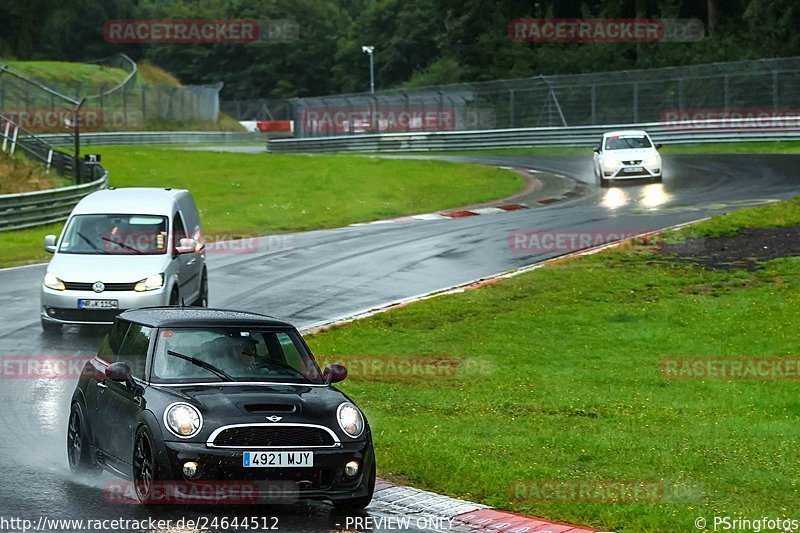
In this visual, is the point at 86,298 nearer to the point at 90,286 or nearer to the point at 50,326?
the point at 90,286

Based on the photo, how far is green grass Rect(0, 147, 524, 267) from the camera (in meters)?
33.6

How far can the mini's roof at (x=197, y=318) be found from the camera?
9.47m

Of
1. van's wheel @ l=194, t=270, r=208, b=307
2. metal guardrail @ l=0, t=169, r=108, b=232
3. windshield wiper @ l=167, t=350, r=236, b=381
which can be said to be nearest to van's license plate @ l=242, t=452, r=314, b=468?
windshield wiper @ l=167, t=350, r=236, b=381

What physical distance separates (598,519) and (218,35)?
117 meters

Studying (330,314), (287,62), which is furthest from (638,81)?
(287,62)

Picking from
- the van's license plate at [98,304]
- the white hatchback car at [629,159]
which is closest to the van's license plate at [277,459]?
the van's license plate at [98,304]

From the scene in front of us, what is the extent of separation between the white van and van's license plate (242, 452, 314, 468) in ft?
28.4

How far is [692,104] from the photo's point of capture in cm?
5056

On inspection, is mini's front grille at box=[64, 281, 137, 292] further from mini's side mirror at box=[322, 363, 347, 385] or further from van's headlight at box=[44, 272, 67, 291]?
mini's side mirror at box=[322, 363, 347, 385]

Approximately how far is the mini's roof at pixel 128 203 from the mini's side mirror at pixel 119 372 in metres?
8.79

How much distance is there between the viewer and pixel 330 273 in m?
23.0

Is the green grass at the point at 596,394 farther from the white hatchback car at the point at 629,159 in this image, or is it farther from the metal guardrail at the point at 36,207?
the white hatchback car at the point at 629,159

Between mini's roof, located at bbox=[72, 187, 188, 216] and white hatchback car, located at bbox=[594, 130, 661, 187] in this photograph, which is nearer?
mini's roof, located at bbox=[72, 187, 188, 216]

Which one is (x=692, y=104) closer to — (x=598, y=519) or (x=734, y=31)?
(x=734, y=31)
